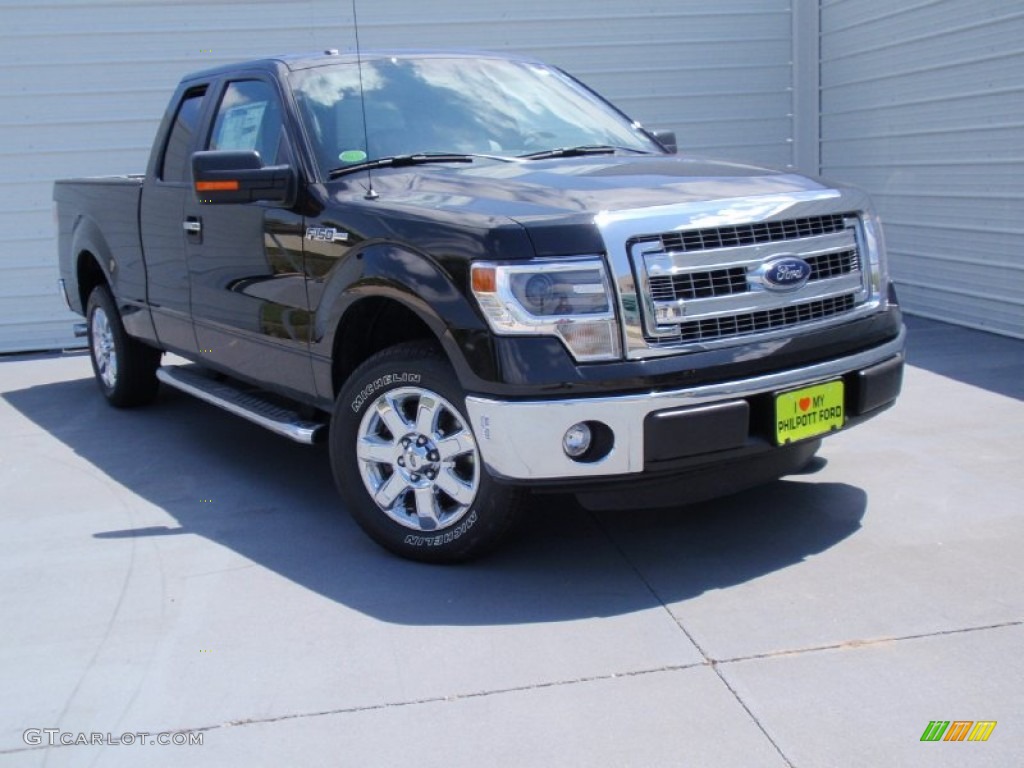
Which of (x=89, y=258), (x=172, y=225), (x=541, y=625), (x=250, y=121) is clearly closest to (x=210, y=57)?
(x=89, y=258)

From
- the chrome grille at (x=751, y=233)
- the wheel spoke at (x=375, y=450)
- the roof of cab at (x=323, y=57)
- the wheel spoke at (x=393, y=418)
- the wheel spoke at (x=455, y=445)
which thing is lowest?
the wheel spoke at (x=375, y=450)

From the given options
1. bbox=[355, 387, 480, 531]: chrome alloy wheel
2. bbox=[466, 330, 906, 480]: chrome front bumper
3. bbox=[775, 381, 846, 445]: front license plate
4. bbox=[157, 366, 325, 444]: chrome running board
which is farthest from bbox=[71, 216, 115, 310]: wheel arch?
bbox=[775, 381, 846, 445]: front license plate

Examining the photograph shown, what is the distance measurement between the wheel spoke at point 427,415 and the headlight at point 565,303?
0.54 metres

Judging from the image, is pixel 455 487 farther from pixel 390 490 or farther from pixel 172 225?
pixel 172 225

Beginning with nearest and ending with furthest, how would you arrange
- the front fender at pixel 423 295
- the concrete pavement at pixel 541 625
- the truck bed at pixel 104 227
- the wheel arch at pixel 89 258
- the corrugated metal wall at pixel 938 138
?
the concrete pavement at pixel 541 625 → the front fender at pixel 423 295 → the truck bed at pixel 104 227 → the wheel arch at pixel 89 258 → the corrugated metal wall at pixel 938 138

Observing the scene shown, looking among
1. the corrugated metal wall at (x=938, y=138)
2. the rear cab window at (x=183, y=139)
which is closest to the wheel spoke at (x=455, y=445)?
the rear cab window at (x=183, y=139)

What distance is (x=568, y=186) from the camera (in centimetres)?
423

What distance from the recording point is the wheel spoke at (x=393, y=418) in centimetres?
432

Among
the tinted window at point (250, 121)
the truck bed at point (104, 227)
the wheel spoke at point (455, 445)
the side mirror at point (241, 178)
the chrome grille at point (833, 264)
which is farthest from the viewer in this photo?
the truck bed at point (104, 227)

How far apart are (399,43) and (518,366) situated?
6.95m

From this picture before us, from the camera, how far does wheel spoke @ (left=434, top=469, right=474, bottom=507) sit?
164 inches

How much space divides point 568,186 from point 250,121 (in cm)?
199

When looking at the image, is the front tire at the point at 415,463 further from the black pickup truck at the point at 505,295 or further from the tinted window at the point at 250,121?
the tinted window at the point at 250,121

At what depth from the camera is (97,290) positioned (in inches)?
293
